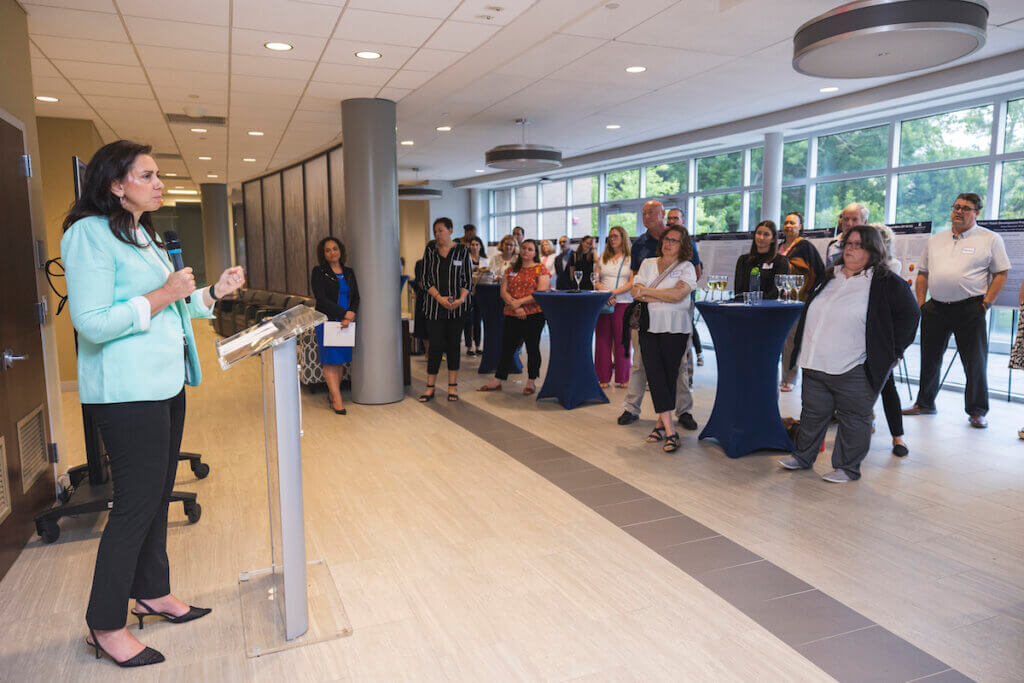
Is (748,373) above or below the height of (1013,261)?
below

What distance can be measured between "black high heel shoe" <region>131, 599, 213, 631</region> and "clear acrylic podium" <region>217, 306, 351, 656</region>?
0.16 m

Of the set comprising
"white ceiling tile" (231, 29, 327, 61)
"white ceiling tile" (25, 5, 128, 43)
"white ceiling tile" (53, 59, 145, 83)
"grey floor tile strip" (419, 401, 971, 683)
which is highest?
"white ceiling tile" (53, 59, 145, 83)

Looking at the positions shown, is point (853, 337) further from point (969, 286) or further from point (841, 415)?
point (969, 286)

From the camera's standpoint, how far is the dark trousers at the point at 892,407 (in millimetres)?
4570

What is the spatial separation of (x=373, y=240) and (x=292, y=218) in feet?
16.2

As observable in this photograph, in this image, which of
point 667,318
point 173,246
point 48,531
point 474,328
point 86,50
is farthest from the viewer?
point 474,328

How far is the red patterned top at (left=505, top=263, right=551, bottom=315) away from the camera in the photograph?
6.42m

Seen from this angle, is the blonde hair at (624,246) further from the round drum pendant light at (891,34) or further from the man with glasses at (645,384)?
the round drum pendant light at (891,34)

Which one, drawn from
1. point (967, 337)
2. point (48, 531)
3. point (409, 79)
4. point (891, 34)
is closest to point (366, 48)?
point (409, 79)

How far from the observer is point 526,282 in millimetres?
6449

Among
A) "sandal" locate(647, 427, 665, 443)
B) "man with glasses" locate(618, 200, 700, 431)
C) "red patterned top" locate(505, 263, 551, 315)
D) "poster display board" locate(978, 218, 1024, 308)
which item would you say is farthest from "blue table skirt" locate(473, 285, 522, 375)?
"poster display board" locate(978, 218, 1024, 308)

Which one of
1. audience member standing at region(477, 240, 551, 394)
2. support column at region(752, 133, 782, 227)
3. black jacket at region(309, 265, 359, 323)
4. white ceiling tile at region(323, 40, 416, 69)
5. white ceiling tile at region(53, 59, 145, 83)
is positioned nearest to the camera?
white ceiling tile at region(323, 40, 416, 69)

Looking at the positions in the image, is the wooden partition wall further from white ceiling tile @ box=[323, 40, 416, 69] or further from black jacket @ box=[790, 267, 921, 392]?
black jacket @ box=[790, 267, 921, 392]

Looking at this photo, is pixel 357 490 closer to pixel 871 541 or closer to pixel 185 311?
pixel 185 311
